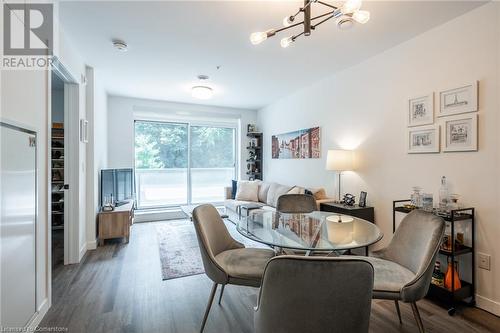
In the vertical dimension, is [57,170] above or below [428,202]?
above

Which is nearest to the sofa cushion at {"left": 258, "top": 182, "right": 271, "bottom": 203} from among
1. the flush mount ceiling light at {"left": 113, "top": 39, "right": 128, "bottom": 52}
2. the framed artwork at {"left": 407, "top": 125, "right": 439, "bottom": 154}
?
the framed artwork at {"left": 407, "top": 125, "right": 439, "bottom": 154}

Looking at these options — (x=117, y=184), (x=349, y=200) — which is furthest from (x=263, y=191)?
(x=117, y=184)

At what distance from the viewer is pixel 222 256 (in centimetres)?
204

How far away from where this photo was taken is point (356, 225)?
2.18 metres

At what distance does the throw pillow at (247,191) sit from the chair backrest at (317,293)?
165 inches

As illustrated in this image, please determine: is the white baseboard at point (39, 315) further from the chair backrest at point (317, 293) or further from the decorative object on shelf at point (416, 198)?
the decorative object on shelf at point (416, 198)

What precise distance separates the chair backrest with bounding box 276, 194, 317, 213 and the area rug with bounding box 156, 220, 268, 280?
3.19 ft

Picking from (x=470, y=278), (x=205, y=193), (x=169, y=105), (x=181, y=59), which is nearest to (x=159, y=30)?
(x=181, y=59)

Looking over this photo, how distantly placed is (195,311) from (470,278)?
2.41 metres

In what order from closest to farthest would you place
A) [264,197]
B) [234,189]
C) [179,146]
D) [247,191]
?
[264,197] < [247,191] < [234,189] < [179,146]

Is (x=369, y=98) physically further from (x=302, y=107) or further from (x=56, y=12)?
(x=56, y=12)

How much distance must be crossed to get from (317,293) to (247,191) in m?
4.30

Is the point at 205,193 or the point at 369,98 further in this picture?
the point at 205,193

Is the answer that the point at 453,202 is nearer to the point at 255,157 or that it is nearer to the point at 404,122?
the point at 404,122
